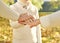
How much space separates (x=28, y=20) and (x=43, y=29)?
276 mm

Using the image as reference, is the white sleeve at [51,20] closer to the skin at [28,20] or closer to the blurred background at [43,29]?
the skin at [28,20]

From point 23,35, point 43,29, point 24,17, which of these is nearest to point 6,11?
point 24,17

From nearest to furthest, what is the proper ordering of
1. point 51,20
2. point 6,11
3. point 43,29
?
point 6,11 < point 51,20 < point 43,29

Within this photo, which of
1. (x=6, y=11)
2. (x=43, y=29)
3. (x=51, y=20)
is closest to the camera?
(x=6, y=11)

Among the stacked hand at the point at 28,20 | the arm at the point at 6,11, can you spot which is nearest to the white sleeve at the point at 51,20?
the stacked hand at the point at 28,20

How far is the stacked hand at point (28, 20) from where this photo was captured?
30.0 inches

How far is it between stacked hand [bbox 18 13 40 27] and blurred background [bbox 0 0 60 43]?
233 mm

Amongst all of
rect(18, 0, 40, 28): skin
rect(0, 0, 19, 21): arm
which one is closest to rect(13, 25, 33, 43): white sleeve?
rect(18, 0, 40, 28): skin

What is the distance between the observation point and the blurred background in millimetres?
1045

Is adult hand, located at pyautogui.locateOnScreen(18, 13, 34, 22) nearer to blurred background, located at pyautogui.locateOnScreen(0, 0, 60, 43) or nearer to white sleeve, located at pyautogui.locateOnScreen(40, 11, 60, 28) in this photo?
white sleeve, located at pyautogui.locateOnScreen(40, 11, 60, 28)

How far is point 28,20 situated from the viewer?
77 cm

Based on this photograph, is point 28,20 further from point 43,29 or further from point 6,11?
point 43,29

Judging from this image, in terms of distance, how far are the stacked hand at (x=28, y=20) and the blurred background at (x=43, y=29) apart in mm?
233

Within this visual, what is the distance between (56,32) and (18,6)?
38 centimetres
